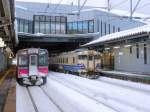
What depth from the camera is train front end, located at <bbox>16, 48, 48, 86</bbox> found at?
91.2 ft

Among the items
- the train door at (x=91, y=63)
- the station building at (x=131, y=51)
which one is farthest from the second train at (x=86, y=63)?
the station building at (x=131, y=51)

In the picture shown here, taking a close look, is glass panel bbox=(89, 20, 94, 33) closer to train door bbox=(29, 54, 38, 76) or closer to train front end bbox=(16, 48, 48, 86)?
train front end bbox=(16, 48, 48, 86)

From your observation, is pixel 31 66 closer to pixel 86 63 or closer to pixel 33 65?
pixel 33 65

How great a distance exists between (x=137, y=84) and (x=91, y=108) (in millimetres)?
12139

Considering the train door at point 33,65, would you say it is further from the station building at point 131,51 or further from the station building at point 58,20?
the station building at point 58,20

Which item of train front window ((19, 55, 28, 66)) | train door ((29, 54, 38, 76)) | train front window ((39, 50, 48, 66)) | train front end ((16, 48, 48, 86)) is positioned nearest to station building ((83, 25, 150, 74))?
train front window ((39, 50, 48, 66))

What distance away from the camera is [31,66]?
28.0 meters

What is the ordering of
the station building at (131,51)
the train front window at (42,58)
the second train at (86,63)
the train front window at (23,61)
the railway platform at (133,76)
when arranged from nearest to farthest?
1. the railway platform at (133,76)
2. the train front window at (23,61)
3. the train front window at (42,58)
4. the station building at (131,51)
5. the second train at (86,63)

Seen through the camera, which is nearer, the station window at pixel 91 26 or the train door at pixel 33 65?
the train door at pixel 33 65

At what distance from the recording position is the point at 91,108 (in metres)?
15.3

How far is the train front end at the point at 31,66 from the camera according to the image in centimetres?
2780

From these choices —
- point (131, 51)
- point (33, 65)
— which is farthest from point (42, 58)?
point (131, 51)

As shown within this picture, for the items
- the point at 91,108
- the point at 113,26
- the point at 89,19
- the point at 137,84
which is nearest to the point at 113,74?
the point at 137,84

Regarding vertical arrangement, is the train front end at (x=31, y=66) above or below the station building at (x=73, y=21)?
below
